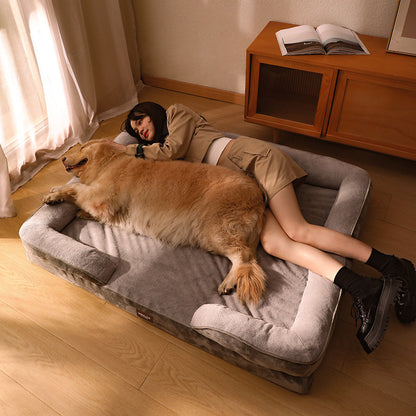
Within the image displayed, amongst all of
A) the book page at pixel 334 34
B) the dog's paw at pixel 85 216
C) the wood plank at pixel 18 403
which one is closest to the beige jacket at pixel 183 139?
the dog's paw at pixel 85 216

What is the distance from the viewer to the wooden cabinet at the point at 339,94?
226cm

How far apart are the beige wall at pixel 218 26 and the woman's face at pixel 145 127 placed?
126 centimetres

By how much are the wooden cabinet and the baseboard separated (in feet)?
2.24

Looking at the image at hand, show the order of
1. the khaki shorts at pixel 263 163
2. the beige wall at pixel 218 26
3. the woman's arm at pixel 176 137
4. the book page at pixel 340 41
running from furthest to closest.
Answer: the beige wall at pixel 218 26 → the book page at pixel 340 41 → the woman's arm at pixel 176 137 → the khaki shorts at pixel 263 163

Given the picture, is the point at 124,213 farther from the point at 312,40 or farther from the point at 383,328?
the point at 312,40

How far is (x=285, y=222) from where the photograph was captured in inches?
76.2

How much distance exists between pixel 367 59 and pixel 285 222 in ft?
3.83

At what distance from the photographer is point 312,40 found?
2.42m

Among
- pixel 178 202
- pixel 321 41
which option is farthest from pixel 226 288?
pixel 321 41

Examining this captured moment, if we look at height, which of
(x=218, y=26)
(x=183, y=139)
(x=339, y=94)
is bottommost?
(x=183, y=139)

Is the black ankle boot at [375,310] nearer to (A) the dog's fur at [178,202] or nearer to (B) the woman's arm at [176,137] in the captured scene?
(A) the dog's fur at [178,202]

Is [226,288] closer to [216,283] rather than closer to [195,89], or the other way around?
[216,283]

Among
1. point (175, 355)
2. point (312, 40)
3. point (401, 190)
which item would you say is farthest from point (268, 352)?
point (312, 40)

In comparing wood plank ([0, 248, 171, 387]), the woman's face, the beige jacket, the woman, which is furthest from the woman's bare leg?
the woman's face
